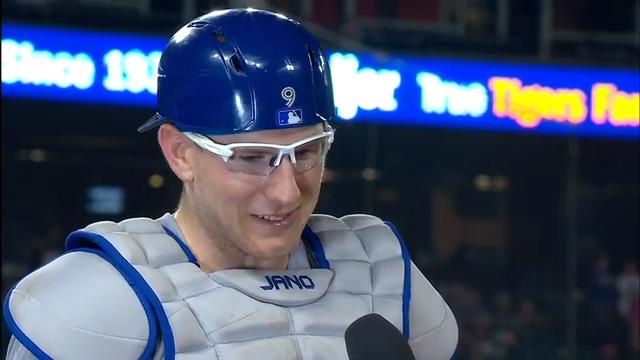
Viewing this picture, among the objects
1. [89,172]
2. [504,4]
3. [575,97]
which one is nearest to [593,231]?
[575,97]

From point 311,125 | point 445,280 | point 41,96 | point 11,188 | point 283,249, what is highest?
point 311,125

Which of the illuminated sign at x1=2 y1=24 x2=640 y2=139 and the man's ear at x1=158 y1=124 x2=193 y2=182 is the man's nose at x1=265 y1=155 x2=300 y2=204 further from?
the illuminated sign at x1=2 y1=24 x2=640 y2=139

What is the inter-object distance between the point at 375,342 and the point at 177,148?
0.50 m

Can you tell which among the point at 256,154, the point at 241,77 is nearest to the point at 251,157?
the point at 256,154

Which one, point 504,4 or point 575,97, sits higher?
point 504,4

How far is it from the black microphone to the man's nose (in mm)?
255

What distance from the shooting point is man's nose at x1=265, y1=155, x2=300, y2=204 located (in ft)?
6.35

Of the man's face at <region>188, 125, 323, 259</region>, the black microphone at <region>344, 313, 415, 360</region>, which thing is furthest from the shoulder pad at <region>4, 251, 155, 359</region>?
the black microphone at <region>344, 313, 415, 360</region>

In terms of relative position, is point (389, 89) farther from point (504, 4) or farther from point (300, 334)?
point (300, 334)

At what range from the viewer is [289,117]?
1961 millimetres

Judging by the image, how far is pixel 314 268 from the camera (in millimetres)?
2164

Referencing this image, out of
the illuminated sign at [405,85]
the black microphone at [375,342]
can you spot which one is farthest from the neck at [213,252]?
the illuminated sign at [405,85]

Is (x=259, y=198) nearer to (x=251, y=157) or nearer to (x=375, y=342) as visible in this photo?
(x=251, y=157)

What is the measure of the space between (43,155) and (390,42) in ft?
5.30
